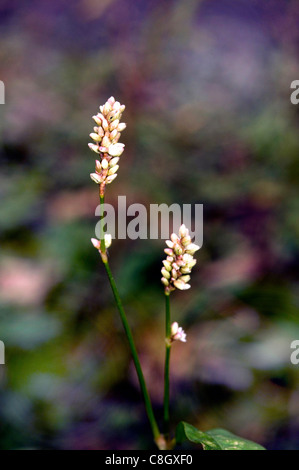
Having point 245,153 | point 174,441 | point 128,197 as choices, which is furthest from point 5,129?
point 174,441

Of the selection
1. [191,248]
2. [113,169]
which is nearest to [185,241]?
[191,248]

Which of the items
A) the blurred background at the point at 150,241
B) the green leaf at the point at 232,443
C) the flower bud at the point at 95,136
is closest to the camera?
the flower bud at the point at 95,136

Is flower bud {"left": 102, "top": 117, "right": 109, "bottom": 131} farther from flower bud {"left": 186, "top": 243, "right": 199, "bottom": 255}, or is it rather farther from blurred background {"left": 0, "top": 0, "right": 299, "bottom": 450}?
blurred background {"left": 0, "top": 0, "right": 299, "bottom": 450}

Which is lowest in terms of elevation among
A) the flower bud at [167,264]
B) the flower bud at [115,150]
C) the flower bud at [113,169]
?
the flower bud at [167,264]

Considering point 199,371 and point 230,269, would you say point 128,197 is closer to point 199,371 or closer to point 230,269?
point 230,269

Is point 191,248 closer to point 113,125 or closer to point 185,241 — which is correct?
point 185,241

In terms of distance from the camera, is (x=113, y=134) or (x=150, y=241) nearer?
(x=113, y=134)

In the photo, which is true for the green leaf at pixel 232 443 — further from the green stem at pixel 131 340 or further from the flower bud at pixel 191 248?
the flower bud at pixel 191 248

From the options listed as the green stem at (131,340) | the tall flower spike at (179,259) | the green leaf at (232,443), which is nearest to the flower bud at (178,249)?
the tall flower spike at (179,259)
